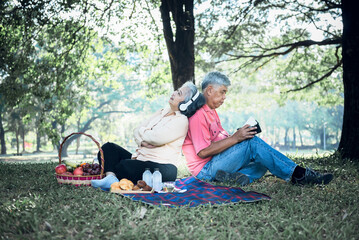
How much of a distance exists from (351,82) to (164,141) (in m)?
4.95

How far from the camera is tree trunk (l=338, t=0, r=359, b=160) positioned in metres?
7.03

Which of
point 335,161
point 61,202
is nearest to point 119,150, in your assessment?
point 61,202

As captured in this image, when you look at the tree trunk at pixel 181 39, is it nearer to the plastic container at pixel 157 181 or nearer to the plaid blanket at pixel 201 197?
the plastic container at pixel 157 181

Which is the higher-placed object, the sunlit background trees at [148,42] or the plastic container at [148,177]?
the sunlit background trees at [148,42]

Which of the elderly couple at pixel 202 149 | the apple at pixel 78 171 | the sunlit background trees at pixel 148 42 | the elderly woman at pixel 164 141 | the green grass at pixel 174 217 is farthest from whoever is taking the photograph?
the sunlit background trees at pixel 148 42

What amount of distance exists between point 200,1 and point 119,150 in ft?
22.7

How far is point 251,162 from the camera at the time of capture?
4980 mm

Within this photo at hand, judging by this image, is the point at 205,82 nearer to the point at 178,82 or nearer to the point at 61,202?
the point at 61,202

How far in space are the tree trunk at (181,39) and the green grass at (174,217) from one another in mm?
4918

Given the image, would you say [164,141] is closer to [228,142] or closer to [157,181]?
[157,181]

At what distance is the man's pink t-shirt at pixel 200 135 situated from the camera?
15.0 ft

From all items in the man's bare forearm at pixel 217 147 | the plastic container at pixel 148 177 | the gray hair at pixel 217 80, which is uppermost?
the gray hair at pixel 217 80

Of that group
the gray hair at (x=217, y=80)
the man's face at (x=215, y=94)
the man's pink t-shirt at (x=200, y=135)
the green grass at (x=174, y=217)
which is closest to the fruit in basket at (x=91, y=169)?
the green grass at (x=174, y=217)

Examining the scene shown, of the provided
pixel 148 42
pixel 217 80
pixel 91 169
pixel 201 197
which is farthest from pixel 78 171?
pixel 148 42
